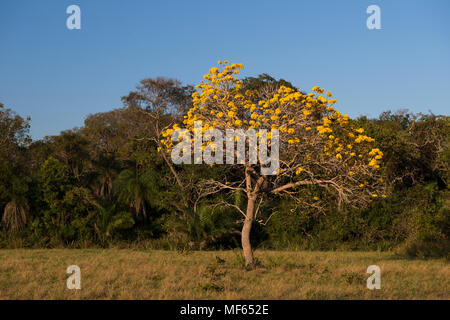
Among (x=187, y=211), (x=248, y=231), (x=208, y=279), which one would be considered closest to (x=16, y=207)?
(x=187, y=211)

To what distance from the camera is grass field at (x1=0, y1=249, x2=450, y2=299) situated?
859cm

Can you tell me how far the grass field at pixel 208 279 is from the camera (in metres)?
8.59

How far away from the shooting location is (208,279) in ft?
33.1

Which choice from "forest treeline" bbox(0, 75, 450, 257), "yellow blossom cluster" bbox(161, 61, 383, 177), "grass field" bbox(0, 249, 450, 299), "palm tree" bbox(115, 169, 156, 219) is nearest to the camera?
"grass field" bbox(0, 249, 450, 299)

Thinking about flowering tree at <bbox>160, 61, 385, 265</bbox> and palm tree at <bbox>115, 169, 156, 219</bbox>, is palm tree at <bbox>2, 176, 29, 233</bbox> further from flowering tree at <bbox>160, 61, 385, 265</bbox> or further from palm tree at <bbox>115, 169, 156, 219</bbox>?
flowering tree at <bbox>160, 61, 385, 265</bbox>

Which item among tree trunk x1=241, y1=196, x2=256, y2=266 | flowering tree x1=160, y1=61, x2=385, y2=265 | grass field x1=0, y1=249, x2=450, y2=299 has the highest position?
flowering tree x1=160, y1=61, x2=385, y2=265

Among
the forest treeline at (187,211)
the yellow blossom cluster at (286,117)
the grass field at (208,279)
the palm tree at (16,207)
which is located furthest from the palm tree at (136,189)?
the yellow blossom cluster at (286,117)

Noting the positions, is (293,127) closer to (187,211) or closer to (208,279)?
(208,279)

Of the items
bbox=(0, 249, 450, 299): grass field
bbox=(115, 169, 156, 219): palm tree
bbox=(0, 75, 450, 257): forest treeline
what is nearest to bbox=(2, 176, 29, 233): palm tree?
bbox=(0, 75, 450, 257): forest treeline

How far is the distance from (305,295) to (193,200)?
11233 mm

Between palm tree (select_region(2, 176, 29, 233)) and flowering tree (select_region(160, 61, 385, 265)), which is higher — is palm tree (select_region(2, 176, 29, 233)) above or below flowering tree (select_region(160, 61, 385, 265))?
below

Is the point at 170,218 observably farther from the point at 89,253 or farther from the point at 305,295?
the point at 305,295

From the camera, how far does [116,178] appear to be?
19.5m
